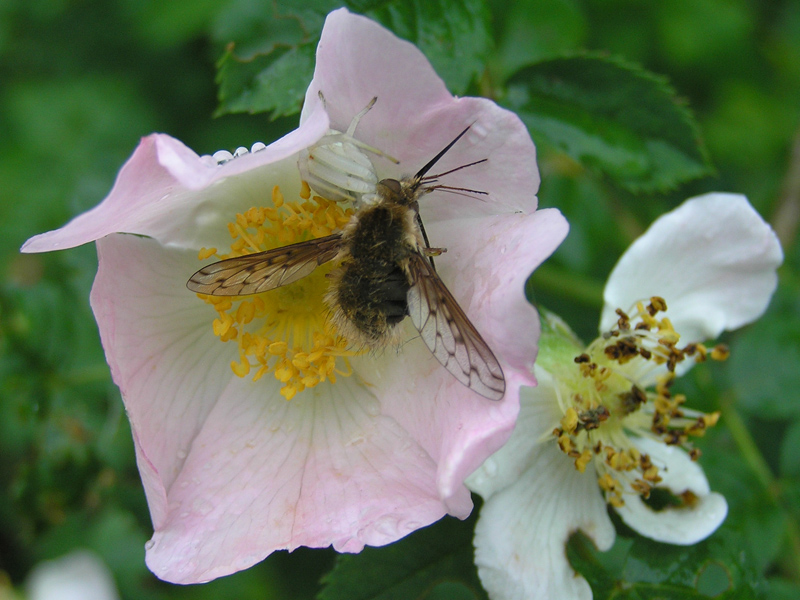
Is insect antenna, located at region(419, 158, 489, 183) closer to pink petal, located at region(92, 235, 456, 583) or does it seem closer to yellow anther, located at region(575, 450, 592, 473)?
pink petal, located at region(92, 235, 456, 583)

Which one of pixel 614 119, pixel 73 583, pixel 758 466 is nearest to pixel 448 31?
pixel 614 119

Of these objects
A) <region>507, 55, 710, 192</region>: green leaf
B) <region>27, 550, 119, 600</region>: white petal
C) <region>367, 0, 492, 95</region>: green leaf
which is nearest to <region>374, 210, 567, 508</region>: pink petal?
<region>367, 0, 492, 95</region>: green leaf

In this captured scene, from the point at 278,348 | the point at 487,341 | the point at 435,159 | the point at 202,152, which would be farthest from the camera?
the point at 202,152

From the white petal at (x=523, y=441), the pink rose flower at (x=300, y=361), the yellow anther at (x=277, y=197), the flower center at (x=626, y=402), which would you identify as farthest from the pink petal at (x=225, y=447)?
the flower center at (x=626, y=402)

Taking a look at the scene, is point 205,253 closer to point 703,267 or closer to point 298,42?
Answer: point 298,42

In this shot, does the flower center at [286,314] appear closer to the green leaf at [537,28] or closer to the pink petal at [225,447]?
the pink petal at [225,447]
